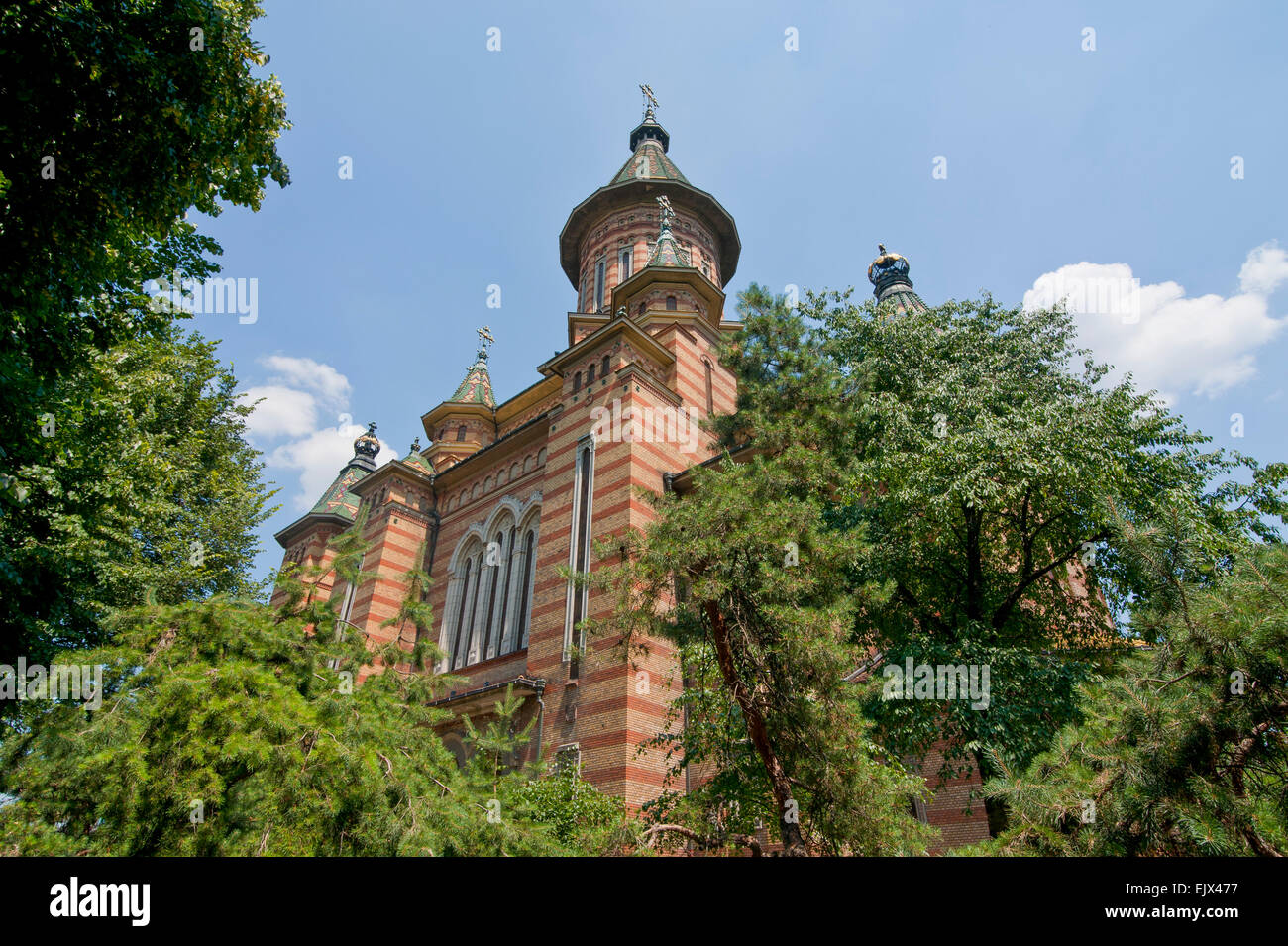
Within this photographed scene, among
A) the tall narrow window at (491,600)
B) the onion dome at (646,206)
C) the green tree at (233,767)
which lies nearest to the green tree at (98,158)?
the green tree at (233,767)

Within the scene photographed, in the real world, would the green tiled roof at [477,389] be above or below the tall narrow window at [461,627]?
above

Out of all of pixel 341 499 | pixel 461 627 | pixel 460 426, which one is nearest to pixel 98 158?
pixel 461 627

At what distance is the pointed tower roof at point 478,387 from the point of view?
103ft

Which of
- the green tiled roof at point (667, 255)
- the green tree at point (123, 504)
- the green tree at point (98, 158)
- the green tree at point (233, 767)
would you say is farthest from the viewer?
the green tiled roof at point (667, 255)

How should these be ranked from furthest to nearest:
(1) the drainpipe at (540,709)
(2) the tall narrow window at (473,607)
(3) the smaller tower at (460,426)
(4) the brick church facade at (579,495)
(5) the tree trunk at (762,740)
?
1. (3) the smaller tower at (460,426)
2. (2) the tall narrow window at (473,607)
3. (1) the drainpipe at (540,709)
4. (4) the brick church facade at (579,495)
5. (5) the tree trunk at (762,740)

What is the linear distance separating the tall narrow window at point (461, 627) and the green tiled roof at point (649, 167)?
19716 millimetres

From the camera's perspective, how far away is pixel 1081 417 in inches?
425

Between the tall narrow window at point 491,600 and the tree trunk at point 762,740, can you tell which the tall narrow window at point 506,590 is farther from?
the tree trunk at point 762,740

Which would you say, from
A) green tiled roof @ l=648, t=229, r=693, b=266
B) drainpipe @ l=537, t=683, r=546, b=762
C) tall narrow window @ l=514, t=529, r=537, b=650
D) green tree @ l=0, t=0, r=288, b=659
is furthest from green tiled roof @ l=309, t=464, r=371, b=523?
green tree @ l=0, t=0, r=288, b=659

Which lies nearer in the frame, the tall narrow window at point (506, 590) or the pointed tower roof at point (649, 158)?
the tall narrow window at point (506, 590)

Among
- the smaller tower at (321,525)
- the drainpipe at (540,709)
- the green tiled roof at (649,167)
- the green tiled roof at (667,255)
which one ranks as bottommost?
the drainpipe at (540,709)

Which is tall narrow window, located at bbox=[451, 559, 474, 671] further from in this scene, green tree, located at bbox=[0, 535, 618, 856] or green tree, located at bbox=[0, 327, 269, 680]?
green tree, located at bbox=[0, 535, 618, 856]

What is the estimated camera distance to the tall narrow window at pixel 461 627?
20219 millimetres

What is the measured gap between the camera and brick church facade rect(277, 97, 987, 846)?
1396 cm
